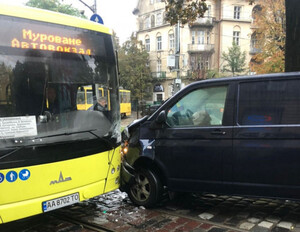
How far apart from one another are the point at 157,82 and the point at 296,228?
4336cm

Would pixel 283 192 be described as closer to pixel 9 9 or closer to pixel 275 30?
pixel 9 9

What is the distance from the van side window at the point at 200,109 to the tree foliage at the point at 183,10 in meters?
6.46

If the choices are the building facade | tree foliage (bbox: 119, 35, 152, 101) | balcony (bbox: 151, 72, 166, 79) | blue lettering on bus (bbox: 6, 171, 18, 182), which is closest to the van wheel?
blue lettering on bus (bbox: 6, 171, 18, 182)

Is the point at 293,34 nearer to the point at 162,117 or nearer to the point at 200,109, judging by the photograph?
the point at 200,109

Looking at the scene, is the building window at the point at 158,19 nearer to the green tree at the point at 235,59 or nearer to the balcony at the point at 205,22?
the balcony at the point at 205,22

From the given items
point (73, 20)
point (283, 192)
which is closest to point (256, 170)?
point (283, 192)

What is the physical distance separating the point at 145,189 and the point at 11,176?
2204 millimetres

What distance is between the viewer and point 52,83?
3707 millimetres

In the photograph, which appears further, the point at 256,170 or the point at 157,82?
the point at 157,82

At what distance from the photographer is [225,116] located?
4.05 m

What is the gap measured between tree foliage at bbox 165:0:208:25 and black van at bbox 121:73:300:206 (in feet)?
21.1

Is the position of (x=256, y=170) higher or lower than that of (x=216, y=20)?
lower

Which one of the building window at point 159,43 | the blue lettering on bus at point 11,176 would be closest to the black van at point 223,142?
the blue lettering on bus at point 11,176

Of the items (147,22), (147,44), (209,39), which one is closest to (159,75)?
(147,44)
